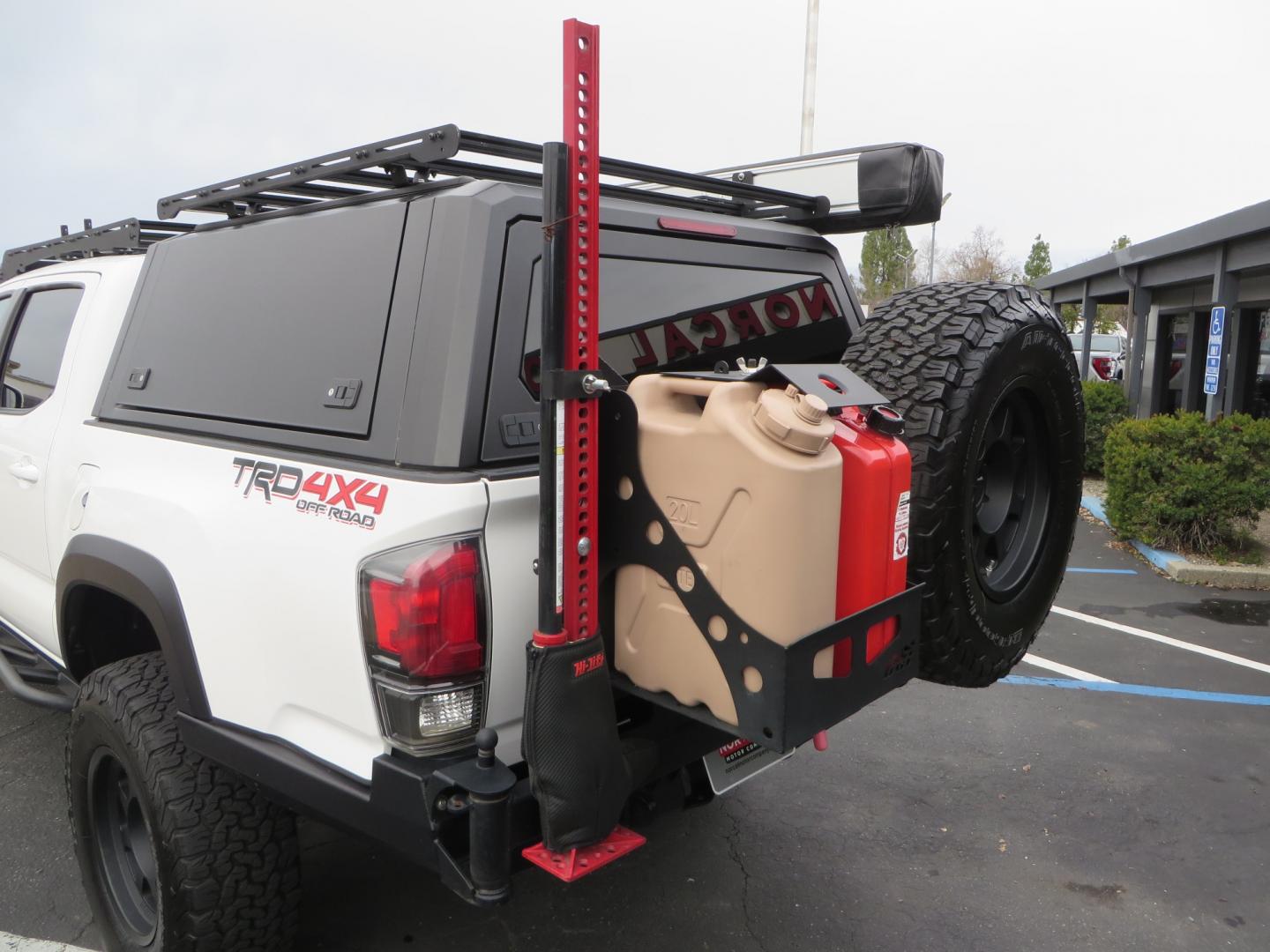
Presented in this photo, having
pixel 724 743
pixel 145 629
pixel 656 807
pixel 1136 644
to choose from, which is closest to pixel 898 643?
pixel 724 743

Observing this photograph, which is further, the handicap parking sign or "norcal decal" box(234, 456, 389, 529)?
the handicap parking sign

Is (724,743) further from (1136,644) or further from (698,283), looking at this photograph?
(1136,644)

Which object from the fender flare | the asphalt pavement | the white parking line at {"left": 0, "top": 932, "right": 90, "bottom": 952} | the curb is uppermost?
the fender flare

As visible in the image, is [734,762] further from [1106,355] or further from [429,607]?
[1106,355]

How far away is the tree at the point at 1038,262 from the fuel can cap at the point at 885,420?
2178 inches

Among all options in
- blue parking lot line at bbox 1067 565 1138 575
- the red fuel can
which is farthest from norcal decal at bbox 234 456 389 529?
blue parking lot line at bbox 1067 565 1138 575

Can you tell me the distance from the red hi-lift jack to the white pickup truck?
153mm

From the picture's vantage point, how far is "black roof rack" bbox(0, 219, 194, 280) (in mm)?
3541

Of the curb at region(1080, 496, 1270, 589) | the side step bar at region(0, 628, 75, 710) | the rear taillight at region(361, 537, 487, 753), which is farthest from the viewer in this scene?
the curb at region(1080, 496, 1270, 589)

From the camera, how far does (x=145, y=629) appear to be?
2.97 metres

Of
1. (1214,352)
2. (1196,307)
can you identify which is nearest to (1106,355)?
(1196,307)

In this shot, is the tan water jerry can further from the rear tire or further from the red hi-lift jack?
the rear tire

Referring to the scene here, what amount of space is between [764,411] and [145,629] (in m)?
2.27

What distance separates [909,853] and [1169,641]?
3.34 m
